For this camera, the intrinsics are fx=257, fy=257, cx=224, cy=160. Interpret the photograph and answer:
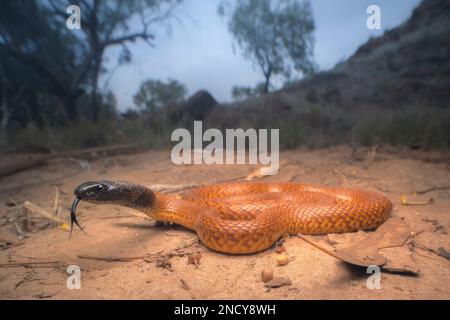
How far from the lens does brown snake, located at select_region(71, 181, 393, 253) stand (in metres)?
2.31

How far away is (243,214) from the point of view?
9.71ft

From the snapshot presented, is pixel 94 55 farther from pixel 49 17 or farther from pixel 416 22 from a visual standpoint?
pixel 416 22

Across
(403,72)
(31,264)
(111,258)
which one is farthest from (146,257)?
(403,72)

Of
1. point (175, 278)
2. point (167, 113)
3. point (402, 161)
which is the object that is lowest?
point (175, 278)

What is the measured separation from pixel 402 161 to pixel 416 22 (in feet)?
59.9

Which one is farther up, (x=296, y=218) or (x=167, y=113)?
(x=167, y=113)

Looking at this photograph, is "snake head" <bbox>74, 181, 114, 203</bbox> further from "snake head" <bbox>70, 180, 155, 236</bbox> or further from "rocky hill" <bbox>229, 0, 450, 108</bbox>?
"rocky hill" <bbox>229, 0, 450, 108</bbox>

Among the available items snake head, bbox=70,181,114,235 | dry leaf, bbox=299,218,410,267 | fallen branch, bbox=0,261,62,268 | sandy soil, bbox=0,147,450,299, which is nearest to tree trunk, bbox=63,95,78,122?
sandy soil, bbox=0,147,450,299

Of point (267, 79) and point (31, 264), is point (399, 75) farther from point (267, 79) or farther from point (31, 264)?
point (31, 264)

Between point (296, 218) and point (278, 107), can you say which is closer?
point (296, 218)

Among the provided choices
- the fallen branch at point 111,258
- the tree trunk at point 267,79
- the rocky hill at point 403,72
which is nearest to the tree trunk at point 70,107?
the tree trunk at point 267,79

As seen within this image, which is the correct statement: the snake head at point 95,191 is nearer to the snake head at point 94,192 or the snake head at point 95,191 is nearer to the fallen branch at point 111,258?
the snake head at point 94,192

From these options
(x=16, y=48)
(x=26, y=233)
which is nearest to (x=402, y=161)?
(x=26, y=233)

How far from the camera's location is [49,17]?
14.1 m
